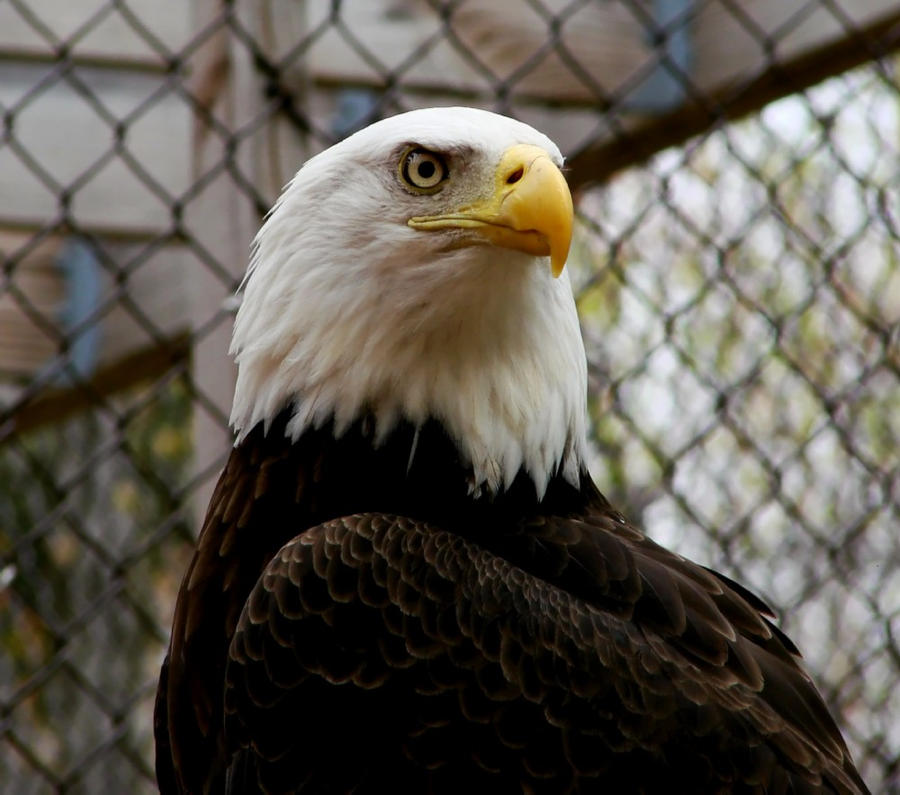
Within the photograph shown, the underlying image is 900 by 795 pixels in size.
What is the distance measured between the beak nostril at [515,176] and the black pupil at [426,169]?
0.15 meters

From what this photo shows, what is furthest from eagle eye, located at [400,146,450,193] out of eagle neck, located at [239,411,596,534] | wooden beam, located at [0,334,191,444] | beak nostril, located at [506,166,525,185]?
wooden beam, located at [0,334,191,444]

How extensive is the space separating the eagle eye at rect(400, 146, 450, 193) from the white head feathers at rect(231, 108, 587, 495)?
1 centimetres

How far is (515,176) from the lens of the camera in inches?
78.5

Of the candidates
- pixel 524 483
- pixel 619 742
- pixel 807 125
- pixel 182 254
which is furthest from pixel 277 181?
pixel 807 125

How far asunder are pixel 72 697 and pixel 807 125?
11.5 feet

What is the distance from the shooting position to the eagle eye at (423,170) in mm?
2086

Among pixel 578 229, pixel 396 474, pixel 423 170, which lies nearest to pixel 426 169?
pixel 423 170

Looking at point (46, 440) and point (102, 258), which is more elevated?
point (102, 258)

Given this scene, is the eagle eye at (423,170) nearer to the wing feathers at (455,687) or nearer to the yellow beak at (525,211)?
the yellow beak at (525,211)

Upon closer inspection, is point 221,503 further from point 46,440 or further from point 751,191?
point 46,440

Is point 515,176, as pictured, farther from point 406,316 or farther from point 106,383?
point 106,383

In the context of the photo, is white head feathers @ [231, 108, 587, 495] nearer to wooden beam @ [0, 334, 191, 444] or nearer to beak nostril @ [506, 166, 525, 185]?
beak nostril @ [506, 166, 525, 185]

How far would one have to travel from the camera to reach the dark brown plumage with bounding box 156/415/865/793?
184 cm

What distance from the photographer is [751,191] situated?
14.2ft
